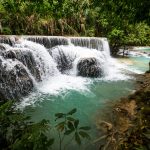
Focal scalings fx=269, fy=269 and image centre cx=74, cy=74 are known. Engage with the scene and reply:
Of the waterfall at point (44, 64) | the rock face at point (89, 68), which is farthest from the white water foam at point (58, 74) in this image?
the rock face at point (89, 68)

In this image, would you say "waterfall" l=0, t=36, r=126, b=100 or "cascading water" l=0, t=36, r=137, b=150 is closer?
"cascading water" l=0, t=36, r=137, b=150

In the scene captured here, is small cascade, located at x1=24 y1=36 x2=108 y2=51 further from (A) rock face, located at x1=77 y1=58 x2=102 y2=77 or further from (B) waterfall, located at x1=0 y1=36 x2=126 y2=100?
(A) rock face, located at x1=77 y1=58 x2=102 y2=77

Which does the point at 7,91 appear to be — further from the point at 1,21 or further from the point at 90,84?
the point at 1,21

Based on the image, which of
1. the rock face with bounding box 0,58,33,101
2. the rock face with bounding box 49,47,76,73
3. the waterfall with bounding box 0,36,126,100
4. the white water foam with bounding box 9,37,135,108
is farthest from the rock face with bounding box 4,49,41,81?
the rock face with bounding box 49,47,76,73

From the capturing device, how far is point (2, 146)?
3029 millimetres

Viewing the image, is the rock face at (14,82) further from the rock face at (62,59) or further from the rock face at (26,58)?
the rock face at (62,59)

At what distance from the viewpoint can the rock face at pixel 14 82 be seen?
7406 millimetres

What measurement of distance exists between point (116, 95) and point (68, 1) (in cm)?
404

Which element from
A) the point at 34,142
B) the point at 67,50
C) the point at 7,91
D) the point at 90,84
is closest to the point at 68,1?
the point at 34,142

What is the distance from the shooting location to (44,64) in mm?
10203

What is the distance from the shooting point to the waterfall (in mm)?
7883

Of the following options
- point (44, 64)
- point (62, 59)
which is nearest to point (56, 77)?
point (44, 64)

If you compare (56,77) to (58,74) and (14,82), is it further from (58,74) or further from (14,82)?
(14,82)

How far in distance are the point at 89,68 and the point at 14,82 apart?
3.79 meters
